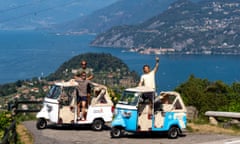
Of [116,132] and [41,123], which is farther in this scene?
[41,123]

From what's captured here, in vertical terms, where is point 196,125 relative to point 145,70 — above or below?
below

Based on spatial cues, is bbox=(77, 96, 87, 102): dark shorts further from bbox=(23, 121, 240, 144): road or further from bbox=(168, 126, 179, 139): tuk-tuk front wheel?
bbox=(168, 126, 179, 139): tuk-tuk front wheel

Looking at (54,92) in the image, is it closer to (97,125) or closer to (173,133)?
(97,125)

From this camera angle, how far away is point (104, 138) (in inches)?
450

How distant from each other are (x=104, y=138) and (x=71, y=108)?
169cm

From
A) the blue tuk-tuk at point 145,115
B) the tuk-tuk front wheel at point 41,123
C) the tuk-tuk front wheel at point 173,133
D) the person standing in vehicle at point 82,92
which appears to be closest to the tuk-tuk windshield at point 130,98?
the blue tuk-tuk at point 145,115

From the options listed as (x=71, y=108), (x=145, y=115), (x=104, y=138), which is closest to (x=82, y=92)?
(x=71, y=108)

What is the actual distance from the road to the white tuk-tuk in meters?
0.24

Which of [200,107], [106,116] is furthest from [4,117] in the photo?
[200,107]

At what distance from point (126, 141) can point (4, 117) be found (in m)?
3.88

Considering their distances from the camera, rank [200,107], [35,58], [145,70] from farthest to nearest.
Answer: [35,58], [200,107], [145,70]

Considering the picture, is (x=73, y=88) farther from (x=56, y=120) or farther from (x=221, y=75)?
(x=221, y=75)

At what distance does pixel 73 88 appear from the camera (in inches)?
511

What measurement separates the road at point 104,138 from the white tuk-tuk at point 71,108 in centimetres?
24
